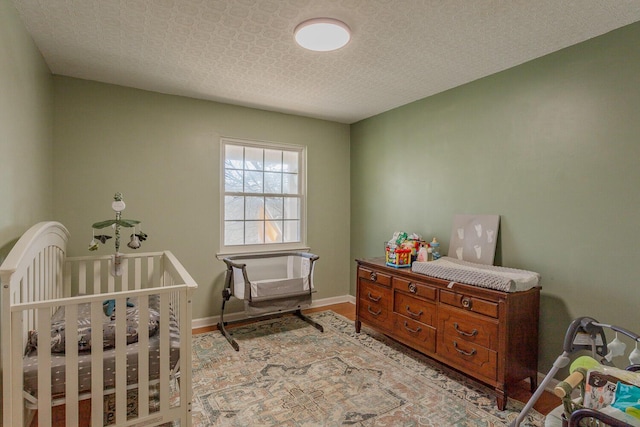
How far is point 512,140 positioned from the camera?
2615 mm

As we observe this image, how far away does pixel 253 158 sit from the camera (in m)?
3.86

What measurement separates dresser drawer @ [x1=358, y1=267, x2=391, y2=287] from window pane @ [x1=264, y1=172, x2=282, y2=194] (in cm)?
142

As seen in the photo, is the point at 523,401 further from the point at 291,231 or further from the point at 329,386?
the point at 291,231

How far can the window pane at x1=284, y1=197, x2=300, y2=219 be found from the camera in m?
4.09

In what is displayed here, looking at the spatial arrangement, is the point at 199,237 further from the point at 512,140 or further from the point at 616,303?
the point at 616,303

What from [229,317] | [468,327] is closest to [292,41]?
[468,327]

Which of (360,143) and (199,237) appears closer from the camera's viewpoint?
(199,237)

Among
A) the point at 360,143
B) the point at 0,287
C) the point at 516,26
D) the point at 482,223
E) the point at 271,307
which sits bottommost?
the point at 271,307

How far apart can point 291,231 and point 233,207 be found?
78 cm

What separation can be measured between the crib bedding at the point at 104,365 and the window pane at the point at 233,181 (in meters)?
2.01

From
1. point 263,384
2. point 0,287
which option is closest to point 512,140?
point 263,384

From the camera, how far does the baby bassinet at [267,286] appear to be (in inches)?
121

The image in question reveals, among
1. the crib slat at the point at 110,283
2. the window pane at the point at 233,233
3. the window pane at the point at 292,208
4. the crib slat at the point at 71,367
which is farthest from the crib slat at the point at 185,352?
the window pane at the point at 292,208

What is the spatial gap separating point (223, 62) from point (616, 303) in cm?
314
